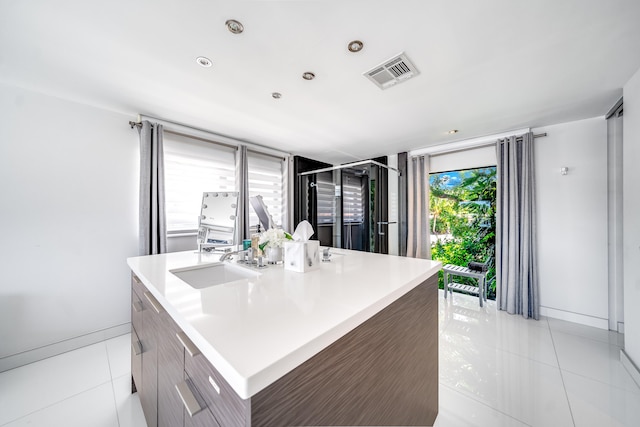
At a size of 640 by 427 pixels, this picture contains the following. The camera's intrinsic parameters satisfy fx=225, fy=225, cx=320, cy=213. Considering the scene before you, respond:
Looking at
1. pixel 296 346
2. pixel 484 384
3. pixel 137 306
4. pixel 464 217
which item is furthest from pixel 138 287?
pixel 464 217

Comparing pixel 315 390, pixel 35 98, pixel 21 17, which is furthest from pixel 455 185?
pixel 35 98

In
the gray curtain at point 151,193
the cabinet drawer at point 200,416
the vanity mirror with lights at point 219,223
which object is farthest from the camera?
the gray curtain at point 151,193

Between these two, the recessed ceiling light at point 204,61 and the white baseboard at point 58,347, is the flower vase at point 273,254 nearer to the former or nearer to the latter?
the recessed ceiling light at point 204,61

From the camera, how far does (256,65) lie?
1715 mm

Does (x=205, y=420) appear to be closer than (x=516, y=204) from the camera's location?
Yes

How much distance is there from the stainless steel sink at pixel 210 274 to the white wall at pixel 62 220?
5.80ft

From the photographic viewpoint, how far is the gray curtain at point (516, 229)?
2.83 meters

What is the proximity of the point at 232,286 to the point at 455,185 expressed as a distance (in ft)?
13.2

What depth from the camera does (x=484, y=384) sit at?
1706mm

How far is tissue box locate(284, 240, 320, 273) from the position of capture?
1239 mm

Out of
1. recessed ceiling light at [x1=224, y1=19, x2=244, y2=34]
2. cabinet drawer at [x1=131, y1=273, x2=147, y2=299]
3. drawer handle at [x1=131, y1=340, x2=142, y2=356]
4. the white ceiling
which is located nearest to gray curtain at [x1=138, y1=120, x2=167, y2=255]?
the white ceiling

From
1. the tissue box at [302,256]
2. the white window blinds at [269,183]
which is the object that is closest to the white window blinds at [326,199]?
the white window blinds at [269,183]

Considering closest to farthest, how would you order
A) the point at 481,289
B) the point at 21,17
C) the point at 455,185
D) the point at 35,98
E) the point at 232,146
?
the point at 21,17 → the point at 35,98 → the point at 481,289 → the point at 232,146 → the point at 455,185

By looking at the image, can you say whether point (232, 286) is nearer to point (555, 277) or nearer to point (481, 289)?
point (481, 289)
